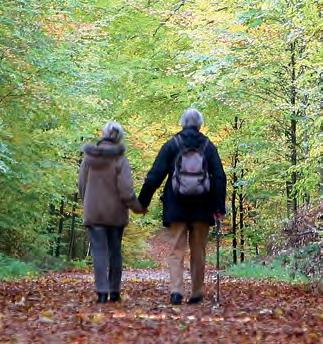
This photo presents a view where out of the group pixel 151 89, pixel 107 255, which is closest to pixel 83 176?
pixel 107 255

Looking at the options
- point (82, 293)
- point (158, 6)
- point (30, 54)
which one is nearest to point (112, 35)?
point (158, 6)

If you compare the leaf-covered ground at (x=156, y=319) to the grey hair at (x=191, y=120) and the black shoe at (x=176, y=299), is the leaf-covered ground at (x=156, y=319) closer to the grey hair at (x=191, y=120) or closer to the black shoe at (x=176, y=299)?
the black shoe at (x=176, y=299)

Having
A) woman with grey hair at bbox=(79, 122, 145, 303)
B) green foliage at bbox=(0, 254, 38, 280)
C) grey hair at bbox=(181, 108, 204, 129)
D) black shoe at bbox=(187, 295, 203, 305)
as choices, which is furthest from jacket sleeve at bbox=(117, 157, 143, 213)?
green foliage at bbox=(0, 254, 38, 280)

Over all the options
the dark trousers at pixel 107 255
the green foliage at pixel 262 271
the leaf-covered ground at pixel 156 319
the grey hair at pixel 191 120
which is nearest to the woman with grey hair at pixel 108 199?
the dark trousers at pixel 107 255

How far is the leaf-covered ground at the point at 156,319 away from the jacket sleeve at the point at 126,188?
104cm

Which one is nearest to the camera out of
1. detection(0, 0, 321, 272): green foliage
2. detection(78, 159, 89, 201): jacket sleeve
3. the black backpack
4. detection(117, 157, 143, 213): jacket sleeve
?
the black backpack

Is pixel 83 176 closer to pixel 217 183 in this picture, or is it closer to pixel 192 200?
pixel 192 200

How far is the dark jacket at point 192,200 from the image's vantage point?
830 cm

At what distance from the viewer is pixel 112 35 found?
23281 mm

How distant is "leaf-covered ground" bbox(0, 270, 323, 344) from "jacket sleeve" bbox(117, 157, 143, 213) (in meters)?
1.04

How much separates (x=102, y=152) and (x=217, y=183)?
52.6 inches

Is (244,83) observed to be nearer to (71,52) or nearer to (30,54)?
(71,52)

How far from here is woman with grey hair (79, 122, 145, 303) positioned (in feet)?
28.3

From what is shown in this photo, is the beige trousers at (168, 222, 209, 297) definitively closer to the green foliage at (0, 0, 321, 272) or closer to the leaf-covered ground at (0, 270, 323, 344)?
the leaf-covered ground at (0, 270, 323, 344)
